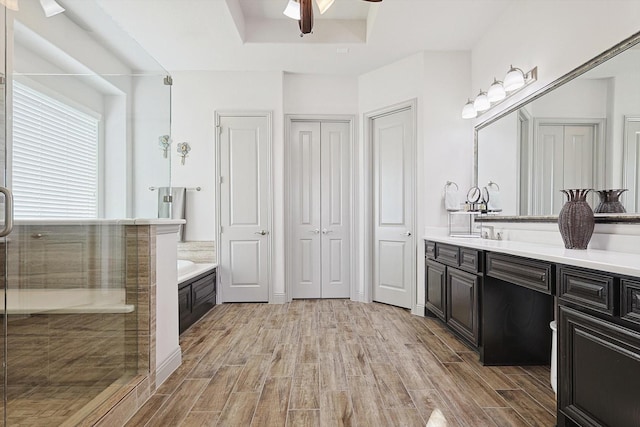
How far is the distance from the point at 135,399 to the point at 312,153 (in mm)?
3336

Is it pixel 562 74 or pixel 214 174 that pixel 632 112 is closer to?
pixel 562 74

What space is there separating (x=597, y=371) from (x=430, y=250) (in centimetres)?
214

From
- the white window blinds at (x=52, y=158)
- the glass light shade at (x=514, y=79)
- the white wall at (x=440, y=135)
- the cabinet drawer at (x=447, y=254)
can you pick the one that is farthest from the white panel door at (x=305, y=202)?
the white window blinds at (x=52, y=158)

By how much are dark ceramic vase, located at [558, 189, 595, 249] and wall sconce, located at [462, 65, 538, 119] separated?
112 centimetres

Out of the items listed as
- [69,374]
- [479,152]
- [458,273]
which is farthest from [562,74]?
[69,374]

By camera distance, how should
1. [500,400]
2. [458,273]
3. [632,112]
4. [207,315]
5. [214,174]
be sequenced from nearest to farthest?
[632,112] < [500,400] < [458,273] < [207,315] < [214,174]

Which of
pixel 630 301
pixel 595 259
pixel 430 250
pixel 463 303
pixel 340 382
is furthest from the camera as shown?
pixel 430 250

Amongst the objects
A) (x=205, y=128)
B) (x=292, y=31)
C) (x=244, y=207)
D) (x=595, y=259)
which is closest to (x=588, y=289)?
(x=595, y=259)

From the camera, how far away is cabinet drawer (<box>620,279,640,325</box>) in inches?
52.0

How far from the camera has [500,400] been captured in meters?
2.04

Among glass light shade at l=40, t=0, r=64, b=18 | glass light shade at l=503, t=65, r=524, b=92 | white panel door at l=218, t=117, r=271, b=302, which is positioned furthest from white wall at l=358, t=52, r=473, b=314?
glass light shade at l=40, t=0, r=64, b=18

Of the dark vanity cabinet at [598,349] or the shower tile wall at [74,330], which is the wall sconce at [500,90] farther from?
the shower tile wall at [74,330]

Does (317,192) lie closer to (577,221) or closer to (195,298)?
(195,298)

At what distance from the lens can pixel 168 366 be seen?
237cm
